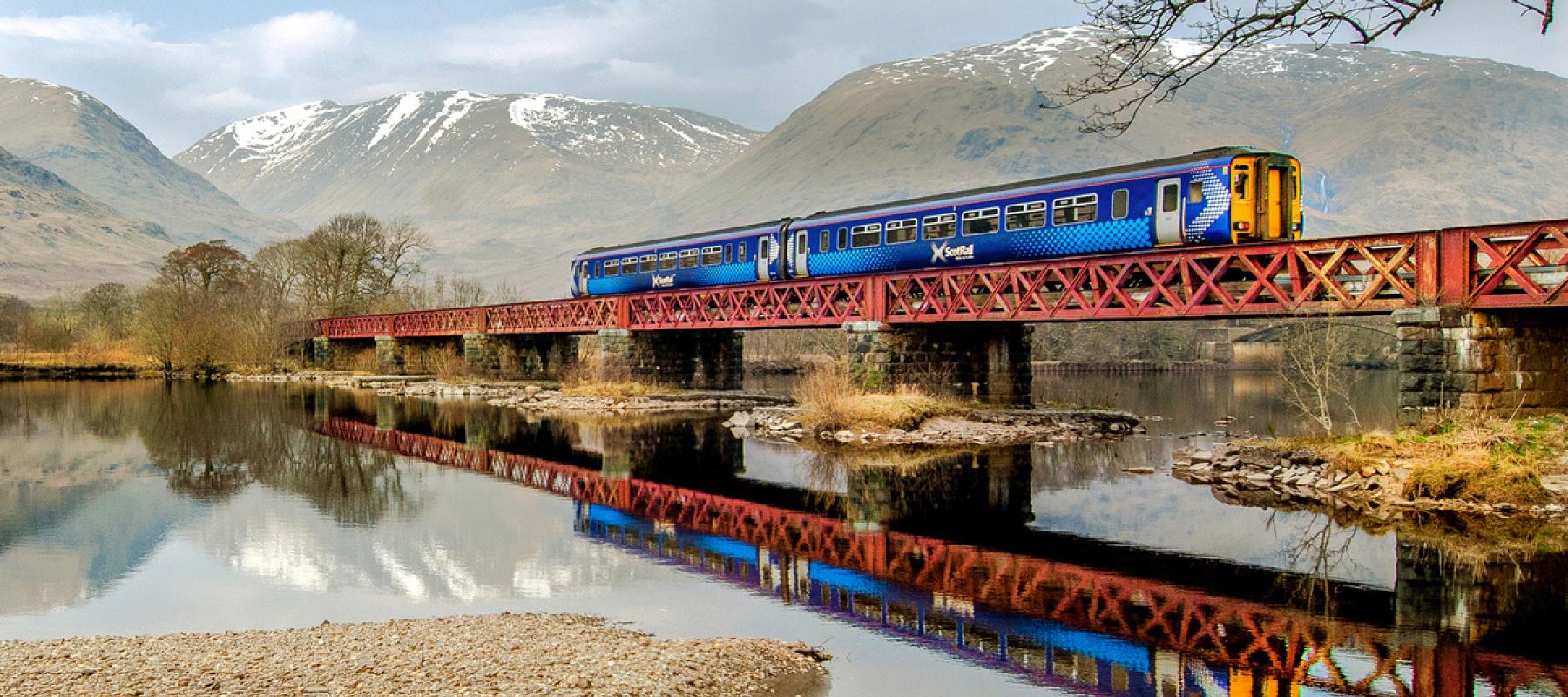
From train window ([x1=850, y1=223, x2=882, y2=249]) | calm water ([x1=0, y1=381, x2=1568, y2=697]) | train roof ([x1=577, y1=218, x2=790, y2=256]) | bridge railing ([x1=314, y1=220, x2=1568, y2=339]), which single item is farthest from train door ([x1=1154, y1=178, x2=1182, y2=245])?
train roof ([x1=577, y1=218, x2=790, y2=256])

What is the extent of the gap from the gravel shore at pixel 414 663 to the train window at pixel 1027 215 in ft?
74.7

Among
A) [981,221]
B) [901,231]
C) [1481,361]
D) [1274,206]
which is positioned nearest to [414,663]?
[1481,361]

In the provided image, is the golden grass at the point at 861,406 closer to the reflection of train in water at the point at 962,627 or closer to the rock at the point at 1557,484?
the reflection of train in water at the point at 962,627

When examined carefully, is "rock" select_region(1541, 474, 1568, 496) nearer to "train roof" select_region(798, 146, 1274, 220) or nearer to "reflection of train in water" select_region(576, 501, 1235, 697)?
"train roof" select_region(798, 146, 1274, 220)

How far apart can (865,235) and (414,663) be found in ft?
97.4

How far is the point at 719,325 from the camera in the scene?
44406mm

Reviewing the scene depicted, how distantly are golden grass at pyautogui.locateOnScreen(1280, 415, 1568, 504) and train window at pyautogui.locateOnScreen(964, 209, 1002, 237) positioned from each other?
1385 centimetres

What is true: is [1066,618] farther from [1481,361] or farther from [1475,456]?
[1481,361]

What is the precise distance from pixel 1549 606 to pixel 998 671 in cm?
672

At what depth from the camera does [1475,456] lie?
64.6 feet

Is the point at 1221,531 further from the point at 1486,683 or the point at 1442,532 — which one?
the point at 1486,683

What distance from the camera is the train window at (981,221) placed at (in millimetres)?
33906

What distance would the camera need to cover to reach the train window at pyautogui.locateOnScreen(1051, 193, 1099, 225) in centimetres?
3089

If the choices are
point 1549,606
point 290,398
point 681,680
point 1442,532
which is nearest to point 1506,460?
point 1442,532
